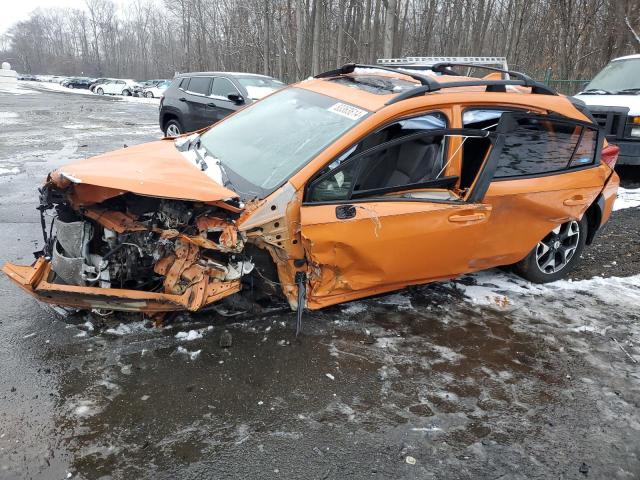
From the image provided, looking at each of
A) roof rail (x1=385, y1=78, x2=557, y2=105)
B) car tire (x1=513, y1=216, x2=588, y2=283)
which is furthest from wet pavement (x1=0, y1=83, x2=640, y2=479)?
roof rail (x1=385, y1=78, x2=557, y2=105)

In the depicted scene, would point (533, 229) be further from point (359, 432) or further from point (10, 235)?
point (10, 235)

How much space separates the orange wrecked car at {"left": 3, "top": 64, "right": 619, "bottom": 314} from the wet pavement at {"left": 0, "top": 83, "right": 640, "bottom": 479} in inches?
13.0

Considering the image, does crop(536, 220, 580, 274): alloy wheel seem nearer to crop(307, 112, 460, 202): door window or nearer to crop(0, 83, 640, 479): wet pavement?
crop(0, 83, 640, 479): wet pavement

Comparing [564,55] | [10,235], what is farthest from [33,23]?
[10,235]

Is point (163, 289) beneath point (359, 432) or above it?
above

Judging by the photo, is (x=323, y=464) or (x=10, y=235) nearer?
(x=323, y=464)

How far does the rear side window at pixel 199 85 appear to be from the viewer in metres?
10.3

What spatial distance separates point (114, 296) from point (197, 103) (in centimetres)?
798

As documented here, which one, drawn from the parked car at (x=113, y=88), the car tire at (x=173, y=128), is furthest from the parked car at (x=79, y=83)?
the car tire at (x=173, y=128)

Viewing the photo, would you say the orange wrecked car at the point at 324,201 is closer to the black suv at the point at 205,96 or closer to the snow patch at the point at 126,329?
the snow patch at the point at 126,329

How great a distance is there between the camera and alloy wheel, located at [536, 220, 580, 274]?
4.46 metres

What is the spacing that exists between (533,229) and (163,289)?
302cm

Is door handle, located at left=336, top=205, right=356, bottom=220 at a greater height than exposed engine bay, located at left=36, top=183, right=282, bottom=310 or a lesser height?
greater

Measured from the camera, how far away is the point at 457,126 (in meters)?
3.57
